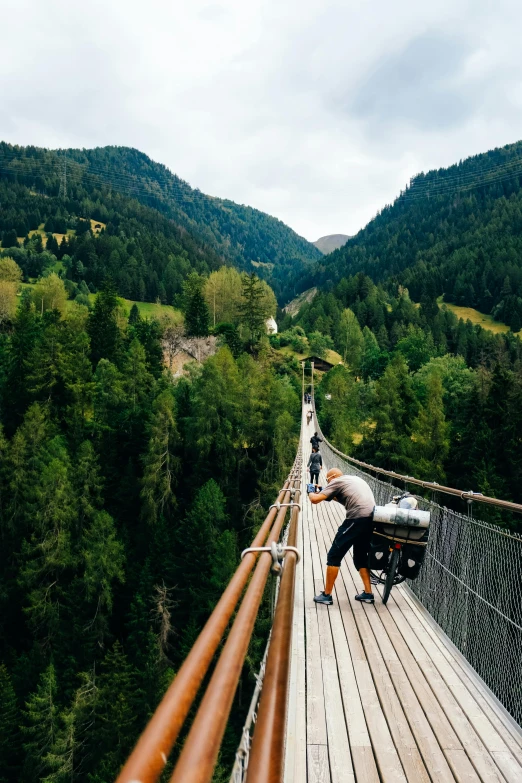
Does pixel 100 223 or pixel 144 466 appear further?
pixel 100 223

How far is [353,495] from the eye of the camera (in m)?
5.07

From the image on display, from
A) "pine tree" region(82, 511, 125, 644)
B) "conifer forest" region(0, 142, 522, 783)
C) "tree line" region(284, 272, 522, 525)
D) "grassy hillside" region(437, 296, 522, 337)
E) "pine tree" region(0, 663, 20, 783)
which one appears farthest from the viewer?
"grassy hillside" region(437, 296, 522, 337)

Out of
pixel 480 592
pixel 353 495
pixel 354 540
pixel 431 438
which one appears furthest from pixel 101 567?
pixel 480 592

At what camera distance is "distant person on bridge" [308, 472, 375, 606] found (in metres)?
4.96

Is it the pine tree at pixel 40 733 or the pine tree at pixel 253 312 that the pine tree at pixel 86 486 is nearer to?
the pine tree at pixel 40 733

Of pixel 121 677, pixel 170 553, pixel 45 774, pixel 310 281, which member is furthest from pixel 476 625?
pixel 310 281

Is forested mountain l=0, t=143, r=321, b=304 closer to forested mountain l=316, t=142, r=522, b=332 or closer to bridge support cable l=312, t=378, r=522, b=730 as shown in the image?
forested mountain l=316, t=142, r=522, b=332

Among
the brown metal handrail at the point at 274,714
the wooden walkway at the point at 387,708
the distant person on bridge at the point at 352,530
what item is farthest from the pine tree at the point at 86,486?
the brown metal handrail at the point at 274,714

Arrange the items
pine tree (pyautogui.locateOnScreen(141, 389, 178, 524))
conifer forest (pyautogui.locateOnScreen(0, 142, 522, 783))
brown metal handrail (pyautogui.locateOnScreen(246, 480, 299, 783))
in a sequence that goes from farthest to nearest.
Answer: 1. pine tree (pyautogui.locateOnScreen(141, 389, 178, 524))
2. conifer forest (pyautogui.locateOnScreen(0, 142, 522, 783))
3. brown metal handrail (pyautogui.locateOnScreen(246, 480, 299, 783))

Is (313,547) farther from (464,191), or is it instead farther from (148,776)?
(464,191)

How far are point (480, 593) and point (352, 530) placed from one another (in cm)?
130

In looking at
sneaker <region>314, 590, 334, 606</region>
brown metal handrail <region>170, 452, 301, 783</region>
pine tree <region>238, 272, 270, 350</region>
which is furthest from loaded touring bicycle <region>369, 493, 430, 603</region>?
pine tree <region>238, 272, 270, 350</region>

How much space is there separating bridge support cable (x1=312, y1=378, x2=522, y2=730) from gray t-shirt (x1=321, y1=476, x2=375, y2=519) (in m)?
0.85

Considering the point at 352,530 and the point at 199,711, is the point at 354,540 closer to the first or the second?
the point at 352,530
